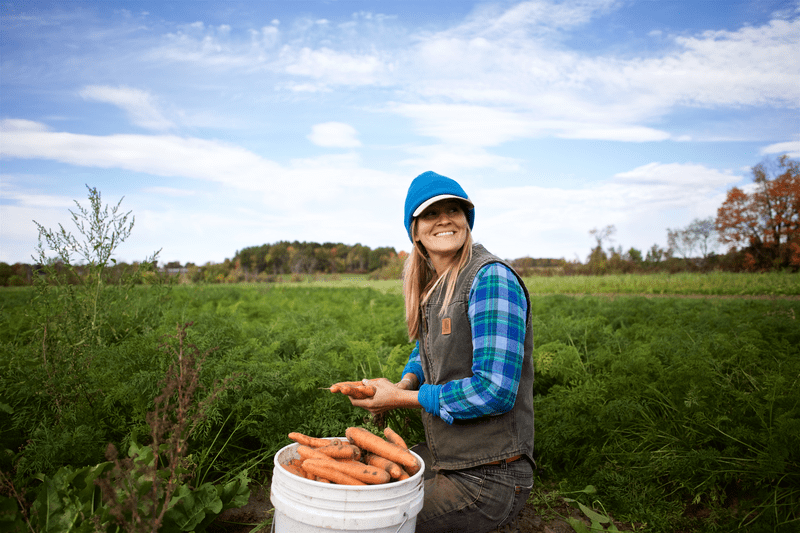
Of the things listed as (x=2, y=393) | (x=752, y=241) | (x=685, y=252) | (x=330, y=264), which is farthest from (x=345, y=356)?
(x=330, y=264)

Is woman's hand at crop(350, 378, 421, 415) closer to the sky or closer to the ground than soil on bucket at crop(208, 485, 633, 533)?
closer to the sky

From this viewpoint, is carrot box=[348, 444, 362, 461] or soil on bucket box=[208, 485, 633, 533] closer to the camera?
carrot box=[348, 444, 362, 461]

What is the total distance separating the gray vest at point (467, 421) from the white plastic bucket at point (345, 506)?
0.57 meters

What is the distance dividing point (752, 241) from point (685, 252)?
29.6 ft

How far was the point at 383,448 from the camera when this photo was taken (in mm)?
2139

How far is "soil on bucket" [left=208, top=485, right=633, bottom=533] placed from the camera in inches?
118

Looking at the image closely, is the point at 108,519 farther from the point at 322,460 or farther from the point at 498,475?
the point at 498,475

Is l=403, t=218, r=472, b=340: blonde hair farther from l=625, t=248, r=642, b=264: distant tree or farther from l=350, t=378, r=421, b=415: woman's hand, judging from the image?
l=625, t=248, r=642, b=264: distant tree

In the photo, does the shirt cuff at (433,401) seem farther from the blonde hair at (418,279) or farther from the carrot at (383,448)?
the blonde hair at (418,279)

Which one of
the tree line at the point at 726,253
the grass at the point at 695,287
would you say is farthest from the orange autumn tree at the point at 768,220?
the grass at the point at 695,287

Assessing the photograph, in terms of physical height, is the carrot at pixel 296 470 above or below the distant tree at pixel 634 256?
below

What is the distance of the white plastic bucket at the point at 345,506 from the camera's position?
5.73ft

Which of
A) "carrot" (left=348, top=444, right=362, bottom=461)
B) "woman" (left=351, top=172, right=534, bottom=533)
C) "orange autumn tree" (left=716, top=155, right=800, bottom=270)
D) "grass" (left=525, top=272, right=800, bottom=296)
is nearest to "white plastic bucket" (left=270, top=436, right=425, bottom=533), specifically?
"carrot" (left=348, top=444, right=362, bottom=461)

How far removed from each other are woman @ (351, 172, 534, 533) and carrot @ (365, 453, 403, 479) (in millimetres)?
324
